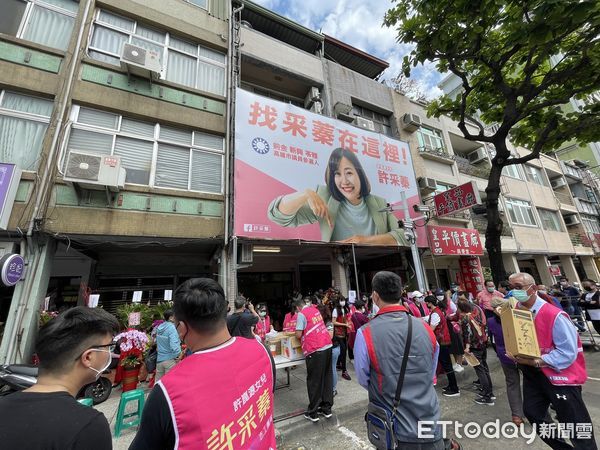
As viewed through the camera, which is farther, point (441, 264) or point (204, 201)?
point (441, 264)

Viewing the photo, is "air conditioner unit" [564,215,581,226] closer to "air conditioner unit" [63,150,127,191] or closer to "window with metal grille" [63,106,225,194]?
"window with metal grille" [63,106,225,194]

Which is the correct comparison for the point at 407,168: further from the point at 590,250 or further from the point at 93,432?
the point at 590,250

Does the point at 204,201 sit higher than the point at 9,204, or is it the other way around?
the point at 204,201

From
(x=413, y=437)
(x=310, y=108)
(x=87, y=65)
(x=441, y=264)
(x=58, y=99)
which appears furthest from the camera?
(x=441, y=264)

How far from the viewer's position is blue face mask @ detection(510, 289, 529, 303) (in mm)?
3199

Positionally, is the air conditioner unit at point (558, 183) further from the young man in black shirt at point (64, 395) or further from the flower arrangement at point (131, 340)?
the young man in black shirt at point (64, 395)

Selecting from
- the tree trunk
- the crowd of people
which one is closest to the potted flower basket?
the crowd of people

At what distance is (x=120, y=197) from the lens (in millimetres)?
7180

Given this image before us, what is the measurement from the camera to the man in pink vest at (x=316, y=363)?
4320mm

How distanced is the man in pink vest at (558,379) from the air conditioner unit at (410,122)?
13765mm

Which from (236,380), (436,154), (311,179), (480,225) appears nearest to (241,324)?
(236,380)

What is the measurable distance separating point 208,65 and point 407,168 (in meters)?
9.92

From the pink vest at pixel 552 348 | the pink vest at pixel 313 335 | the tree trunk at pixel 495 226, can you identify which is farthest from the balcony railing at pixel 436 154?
the pink vest at pixel 552 348

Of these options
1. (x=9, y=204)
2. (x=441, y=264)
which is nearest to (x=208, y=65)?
(x=9, y=204)
